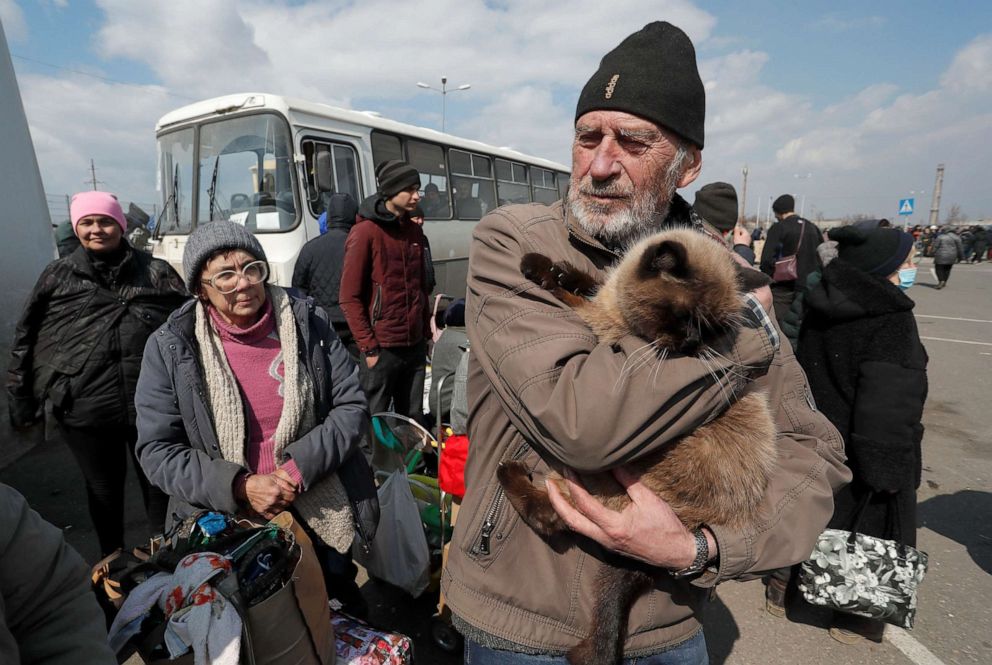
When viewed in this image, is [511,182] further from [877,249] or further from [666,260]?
[666,260]

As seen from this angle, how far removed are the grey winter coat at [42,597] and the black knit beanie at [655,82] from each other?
1753 mm

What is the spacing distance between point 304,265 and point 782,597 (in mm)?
5034

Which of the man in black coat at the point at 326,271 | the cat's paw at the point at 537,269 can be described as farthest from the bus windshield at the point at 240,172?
the cat's paw at the point at 537,269

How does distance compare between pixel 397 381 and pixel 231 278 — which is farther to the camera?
pixel 397 381

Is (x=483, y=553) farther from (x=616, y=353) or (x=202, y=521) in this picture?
(x=202, y=521)

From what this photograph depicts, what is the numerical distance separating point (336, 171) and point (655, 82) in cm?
723

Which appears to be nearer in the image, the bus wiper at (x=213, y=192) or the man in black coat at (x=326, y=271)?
the man in black coat at (x=326, y=271)

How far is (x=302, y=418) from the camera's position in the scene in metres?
2.55

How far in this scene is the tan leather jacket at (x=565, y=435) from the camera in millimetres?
1115

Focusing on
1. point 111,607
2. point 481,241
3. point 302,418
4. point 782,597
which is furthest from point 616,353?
point 782,597

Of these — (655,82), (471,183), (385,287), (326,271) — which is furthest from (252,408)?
(471,183)

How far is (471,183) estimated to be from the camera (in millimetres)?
10727

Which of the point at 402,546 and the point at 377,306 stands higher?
the point at 377,306

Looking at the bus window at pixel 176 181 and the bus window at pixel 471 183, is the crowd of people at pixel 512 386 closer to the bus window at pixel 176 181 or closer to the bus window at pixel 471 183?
the bus window at pixel 176 181
